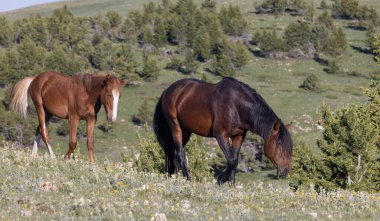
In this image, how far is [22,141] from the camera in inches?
2606

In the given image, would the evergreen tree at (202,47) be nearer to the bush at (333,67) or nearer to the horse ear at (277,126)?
the bush at (333,67)

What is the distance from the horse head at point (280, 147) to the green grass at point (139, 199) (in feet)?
3.32

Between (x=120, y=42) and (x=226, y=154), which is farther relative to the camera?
(x=120, y=42)

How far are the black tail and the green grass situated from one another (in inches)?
117

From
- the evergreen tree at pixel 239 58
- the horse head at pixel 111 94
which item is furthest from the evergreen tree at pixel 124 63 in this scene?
the horse head at pixel 111 94

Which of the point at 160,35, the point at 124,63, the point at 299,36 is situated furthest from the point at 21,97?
the point at 299,36

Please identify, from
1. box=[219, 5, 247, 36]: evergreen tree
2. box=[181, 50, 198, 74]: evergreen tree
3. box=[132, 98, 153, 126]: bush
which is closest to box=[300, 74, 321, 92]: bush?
box=[181, 50, 198, 74]: evergreen tree

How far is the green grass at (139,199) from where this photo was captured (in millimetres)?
8312

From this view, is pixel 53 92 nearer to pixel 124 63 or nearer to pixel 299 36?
pixel 124 63

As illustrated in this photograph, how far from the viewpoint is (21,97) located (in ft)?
55.1

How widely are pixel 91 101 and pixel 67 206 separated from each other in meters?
6.42

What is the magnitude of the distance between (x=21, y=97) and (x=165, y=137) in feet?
14.5

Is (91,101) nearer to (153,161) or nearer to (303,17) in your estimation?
(153,161)

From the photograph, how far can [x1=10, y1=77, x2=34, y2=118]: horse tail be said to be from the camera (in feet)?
55.0
